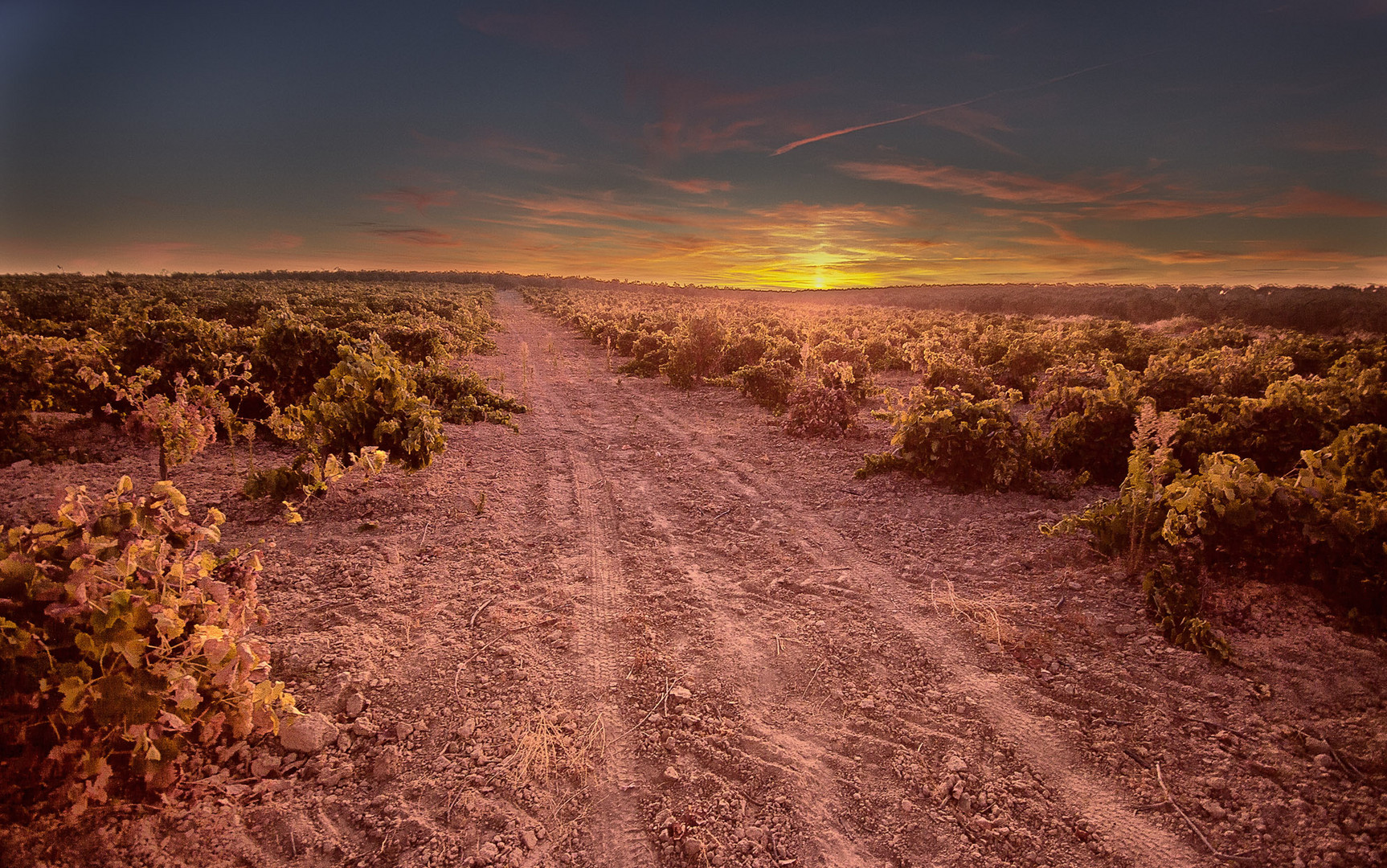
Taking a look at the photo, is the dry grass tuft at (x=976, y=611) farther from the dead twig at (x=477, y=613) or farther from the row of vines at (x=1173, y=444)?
the dead twig at (x=477, y=613)

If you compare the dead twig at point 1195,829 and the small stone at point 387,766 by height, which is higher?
the dead twig at point 1195,829

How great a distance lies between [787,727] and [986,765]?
3.60 feet

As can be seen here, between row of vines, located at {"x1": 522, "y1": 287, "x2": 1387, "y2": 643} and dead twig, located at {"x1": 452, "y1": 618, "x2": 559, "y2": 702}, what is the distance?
4435 millimetres

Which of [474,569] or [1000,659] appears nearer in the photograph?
[1000,659]

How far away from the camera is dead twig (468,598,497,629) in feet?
15.0

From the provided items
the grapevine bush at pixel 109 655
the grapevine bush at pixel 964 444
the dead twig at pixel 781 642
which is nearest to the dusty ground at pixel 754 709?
the dead twig at pixel 781 642

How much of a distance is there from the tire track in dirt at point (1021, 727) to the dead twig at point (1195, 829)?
0.11 metres

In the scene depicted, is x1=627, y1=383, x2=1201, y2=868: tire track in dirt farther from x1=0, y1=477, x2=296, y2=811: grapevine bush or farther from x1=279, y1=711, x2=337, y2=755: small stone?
x1=0, y1=477, x2=296, y2=811: grapevine bush

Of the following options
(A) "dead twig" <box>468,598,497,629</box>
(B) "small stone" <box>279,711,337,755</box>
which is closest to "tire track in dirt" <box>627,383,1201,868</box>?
(A) "dead twig" <box>468,598,497,629</box>

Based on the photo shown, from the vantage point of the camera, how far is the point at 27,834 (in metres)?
2.55

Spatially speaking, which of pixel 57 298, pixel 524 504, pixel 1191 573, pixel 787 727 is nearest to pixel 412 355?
pixel 524 504

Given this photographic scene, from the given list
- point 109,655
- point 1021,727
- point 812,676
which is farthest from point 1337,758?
point 109,655

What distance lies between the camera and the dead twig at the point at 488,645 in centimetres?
388

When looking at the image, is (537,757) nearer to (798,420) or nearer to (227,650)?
(227,650)
